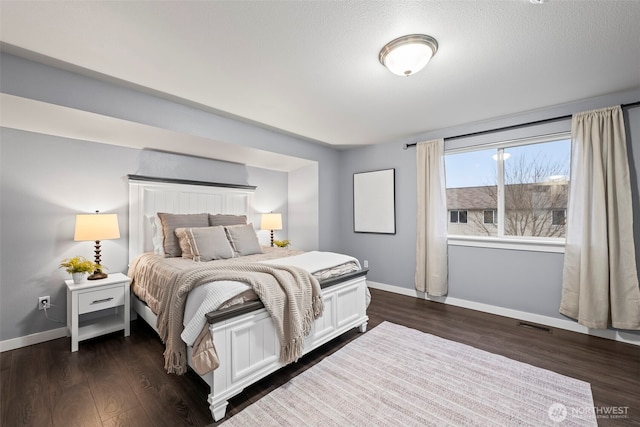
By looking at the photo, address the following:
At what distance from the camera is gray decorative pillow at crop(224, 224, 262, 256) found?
311cm

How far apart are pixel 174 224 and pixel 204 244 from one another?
23.0 inches

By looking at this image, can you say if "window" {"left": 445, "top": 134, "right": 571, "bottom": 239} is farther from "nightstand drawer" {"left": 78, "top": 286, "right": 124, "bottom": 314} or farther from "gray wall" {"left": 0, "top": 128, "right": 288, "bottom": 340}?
"gray wall" {"left": 0, "top": 128, "right": 288, "bottom": 340}

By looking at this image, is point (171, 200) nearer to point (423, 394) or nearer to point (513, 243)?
point (423, 394)

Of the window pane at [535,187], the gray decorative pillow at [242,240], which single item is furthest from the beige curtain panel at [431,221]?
the gray decorative pillow at [242,240]

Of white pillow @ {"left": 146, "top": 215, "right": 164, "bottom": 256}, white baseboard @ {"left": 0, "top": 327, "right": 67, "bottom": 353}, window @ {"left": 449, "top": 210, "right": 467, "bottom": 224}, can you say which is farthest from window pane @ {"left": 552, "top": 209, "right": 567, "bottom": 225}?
white baseboard @ {"left": 0, "top": 327, "right": 67, "bottom": 353}

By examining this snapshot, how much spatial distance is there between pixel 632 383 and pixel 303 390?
2.41 m

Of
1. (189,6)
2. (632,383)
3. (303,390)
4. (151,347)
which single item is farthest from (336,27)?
(632,383)

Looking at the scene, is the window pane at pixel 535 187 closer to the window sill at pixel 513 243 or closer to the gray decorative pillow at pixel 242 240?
the window sill at pixel 513 243

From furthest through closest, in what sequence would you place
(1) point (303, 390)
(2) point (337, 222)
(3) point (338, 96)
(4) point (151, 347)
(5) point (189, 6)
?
(2) point (337, 222)
(3) point (338, 96)
(4) point (151, 347)
(1) point (303, 390)
(5) point (189, 6)

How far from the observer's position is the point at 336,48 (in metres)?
1.91

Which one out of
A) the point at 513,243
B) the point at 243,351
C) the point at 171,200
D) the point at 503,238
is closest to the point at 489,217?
the point at 503,238

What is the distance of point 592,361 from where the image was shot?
7.36 ft

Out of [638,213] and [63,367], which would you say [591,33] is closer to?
[638,213]

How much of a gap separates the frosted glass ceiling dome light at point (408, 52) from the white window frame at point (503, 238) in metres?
2.08
